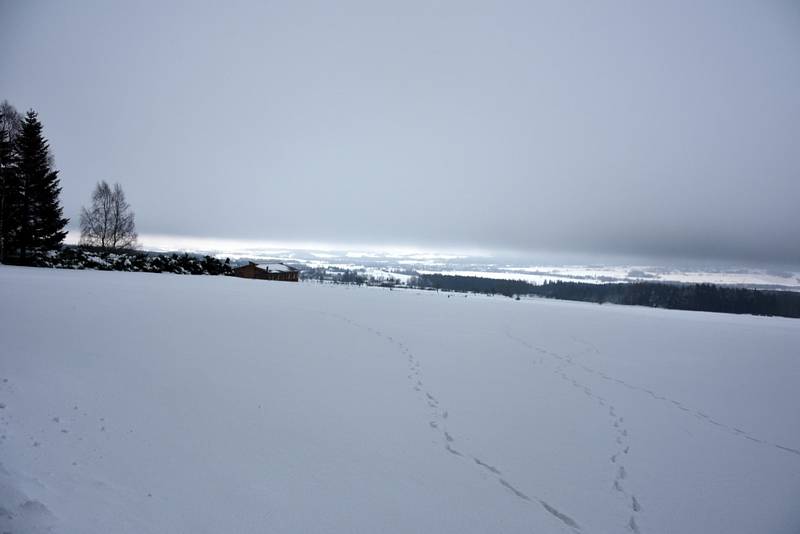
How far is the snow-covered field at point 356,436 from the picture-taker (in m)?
2.85

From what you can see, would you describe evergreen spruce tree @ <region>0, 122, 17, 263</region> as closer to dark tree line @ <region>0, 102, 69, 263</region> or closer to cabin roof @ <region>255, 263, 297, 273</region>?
dark tree line @ <region>0, 102, 69, 263</region>

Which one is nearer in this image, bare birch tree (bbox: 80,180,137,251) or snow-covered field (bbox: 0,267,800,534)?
snow-covered field (bbox: 0,267,800,534)

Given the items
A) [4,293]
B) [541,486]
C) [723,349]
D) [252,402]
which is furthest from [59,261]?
[723,349]

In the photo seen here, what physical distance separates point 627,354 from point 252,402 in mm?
9312

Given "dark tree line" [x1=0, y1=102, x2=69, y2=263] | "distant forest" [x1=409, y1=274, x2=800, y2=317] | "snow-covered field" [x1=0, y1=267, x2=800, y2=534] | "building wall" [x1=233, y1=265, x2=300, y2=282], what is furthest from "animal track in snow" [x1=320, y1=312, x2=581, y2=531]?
"distant forest" [x1=409, y1=274, x2=800, y2=317]

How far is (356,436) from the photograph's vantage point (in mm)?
4117

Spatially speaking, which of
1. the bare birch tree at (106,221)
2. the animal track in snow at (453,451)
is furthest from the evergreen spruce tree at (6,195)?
the animal track in snow at (453,451)

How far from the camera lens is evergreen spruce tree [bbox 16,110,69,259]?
2099 cm

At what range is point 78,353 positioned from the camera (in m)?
5.13

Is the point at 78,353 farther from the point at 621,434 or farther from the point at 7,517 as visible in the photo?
the point at 621,434

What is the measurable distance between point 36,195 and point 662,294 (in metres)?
82.1

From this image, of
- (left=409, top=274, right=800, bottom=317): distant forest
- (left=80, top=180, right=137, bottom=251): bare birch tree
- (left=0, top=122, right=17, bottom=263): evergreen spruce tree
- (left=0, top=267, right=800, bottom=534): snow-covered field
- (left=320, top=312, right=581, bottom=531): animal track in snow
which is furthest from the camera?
(left=409, top=274, right=800, bottom=317): distant forest

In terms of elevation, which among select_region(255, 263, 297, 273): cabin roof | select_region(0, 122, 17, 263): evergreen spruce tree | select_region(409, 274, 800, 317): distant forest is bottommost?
select_region(409, 274, 800, 317): distant forest

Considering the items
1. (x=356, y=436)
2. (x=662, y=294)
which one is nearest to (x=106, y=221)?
(x=356, y=436)
